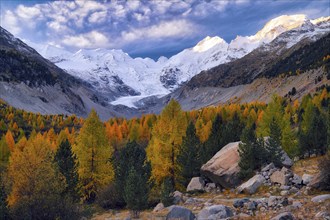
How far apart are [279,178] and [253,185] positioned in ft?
6.76

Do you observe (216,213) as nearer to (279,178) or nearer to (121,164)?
(279,178)

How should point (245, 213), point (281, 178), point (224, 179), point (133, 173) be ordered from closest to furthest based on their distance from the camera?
point (245, 213)
point (281, 178)
point (133, 173)
point (224, 179)

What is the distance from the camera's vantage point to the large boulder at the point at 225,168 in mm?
30766

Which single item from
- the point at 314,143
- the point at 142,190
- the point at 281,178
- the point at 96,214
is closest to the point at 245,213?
the point at 281,178

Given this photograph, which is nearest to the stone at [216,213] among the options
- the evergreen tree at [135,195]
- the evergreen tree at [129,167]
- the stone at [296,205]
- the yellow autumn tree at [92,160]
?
the stone at [296,205]

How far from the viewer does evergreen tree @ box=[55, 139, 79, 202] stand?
35.3m

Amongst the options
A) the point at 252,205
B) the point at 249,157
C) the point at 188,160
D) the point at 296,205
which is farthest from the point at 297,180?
the point at 188,160

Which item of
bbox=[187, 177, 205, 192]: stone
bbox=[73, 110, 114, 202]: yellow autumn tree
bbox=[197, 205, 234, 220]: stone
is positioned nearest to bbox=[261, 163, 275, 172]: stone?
bbox=[187, 177, 205, 192]: stone

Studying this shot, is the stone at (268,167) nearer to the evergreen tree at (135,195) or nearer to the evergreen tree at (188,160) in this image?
the evergreen tree at (188,160)

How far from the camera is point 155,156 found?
40.1 m

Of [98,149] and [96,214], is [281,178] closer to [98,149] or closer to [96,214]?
[96,214]

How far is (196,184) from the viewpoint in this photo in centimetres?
3369

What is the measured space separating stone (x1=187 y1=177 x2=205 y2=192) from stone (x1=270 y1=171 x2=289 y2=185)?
8.32 m

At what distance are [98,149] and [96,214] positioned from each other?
9924 millimetres
